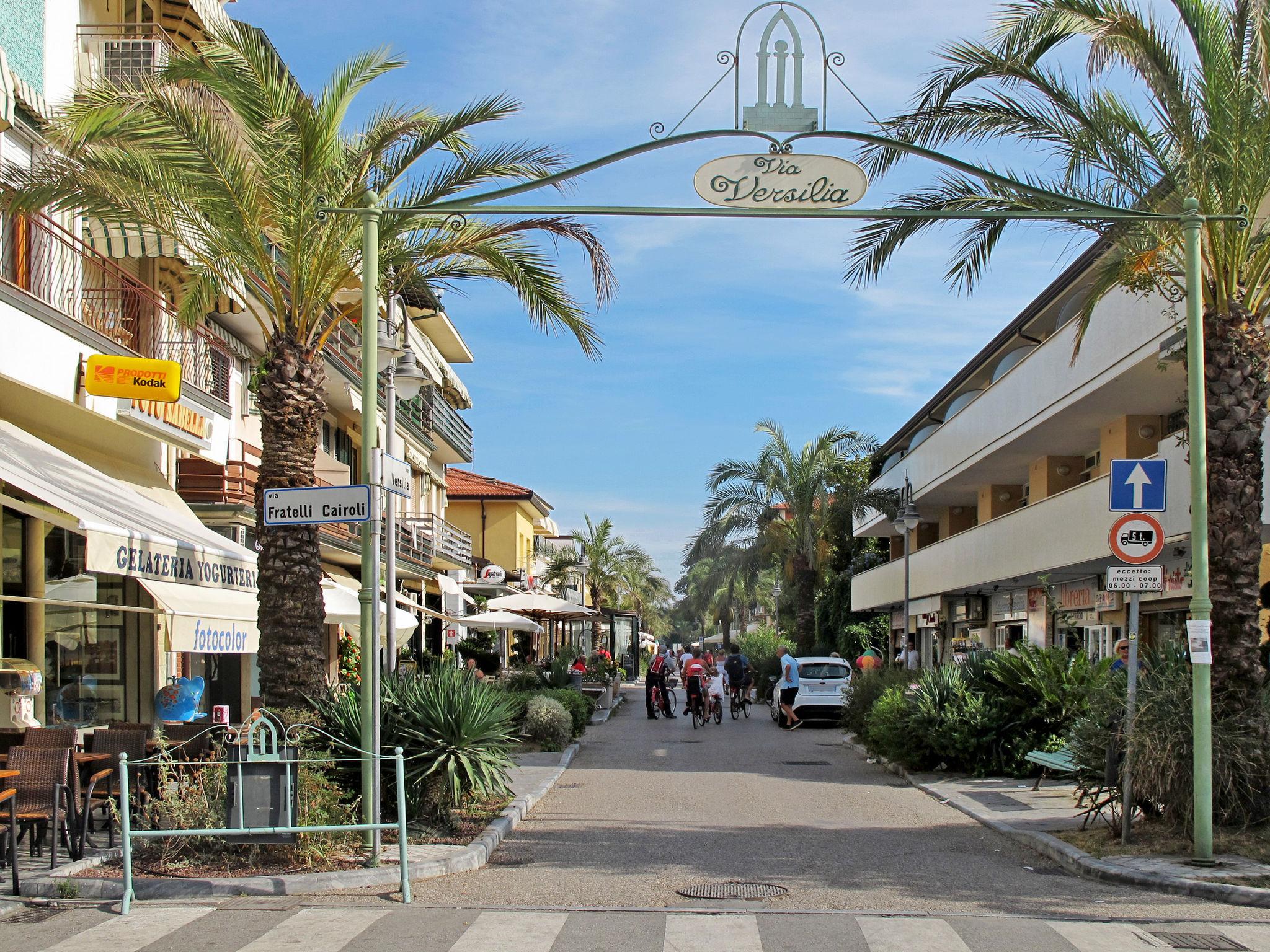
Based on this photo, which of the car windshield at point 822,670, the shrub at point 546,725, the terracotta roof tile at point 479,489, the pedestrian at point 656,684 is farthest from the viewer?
the terracotta roof tile at point 479,489

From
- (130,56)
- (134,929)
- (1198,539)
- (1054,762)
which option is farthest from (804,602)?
(134,929)

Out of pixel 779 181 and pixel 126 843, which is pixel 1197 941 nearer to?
pixel 779 181

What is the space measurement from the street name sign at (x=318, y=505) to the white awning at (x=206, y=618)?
2842mm

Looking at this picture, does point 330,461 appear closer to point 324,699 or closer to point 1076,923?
point 324,699

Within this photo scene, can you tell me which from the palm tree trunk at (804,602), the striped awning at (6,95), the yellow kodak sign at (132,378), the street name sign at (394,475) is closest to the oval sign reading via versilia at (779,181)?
the street name sign at (394,475)

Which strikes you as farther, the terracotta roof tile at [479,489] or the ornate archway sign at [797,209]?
the terracotta roof tile at [479,489]

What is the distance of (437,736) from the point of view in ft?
38.1

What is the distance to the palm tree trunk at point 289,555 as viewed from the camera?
11664 millimetres

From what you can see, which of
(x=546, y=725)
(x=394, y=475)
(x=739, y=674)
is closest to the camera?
(x=394, y=475)

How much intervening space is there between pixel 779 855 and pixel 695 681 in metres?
18.4

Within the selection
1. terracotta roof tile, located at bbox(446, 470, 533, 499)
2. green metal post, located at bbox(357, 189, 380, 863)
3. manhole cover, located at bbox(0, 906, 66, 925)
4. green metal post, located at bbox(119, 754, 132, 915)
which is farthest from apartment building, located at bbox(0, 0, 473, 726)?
terracotta roof tile, located at bbox(446, 470, 533, 499)

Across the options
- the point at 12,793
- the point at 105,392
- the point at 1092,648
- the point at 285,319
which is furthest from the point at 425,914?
the point at 1092,648

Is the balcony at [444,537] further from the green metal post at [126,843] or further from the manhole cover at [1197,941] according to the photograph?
the manhole cover at [1197,941]

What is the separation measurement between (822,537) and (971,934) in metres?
39.0
